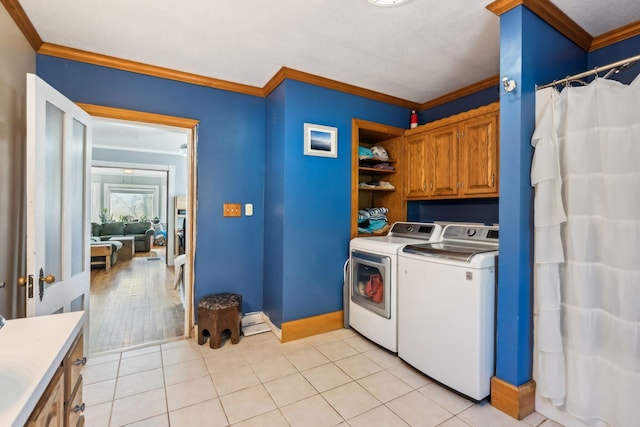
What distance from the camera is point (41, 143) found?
1.72 m

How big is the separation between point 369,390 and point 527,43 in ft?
7.92

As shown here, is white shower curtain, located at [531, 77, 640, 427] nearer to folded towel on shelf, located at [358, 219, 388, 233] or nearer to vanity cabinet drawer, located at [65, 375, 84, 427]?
folded towel on shelf, located at [358, 219, 388, 233]

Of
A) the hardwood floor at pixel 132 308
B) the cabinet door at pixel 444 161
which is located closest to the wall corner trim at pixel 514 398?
the cabinet door at pixel 444 161

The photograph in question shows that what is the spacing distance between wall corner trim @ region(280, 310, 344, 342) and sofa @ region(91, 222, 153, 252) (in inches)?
296

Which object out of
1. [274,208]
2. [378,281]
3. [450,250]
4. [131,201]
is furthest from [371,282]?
[131,201]

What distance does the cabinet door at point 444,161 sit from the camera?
9.08 feet

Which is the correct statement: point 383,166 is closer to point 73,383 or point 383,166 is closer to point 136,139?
point 73,383

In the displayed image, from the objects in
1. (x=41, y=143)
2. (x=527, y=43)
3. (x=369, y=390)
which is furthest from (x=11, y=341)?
(x=527, y=43)

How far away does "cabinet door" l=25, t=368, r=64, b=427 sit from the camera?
815mm

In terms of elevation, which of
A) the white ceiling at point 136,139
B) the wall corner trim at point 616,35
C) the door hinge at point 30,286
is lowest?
the door hinge at point 30,286

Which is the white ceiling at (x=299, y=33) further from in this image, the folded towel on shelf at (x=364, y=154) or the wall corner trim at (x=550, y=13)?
the folded towel on shelf at (x=364, y=154)

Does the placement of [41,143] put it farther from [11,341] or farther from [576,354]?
[576,354]

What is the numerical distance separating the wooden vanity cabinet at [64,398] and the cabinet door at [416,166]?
2.93 meters

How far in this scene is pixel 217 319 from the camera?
2574 mm
